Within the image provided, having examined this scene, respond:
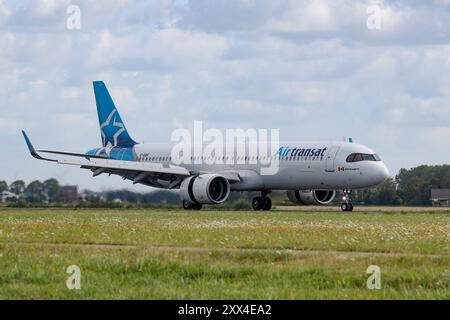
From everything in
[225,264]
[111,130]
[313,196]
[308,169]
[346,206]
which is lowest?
[225,264]

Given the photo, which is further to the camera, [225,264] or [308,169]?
[308,169]

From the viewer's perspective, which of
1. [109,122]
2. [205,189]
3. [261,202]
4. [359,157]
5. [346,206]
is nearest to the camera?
[359,157]

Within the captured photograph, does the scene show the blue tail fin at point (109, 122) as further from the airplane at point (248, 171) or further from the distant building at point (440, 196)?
the distant building at point (440, 196)

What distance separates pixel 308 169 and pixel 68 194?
14015 mm

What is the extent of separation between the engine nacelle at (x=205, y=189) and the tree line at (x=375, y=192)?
11.8 feet

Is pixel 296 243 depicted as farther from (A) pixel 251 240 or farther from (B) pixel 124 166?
(B) pixel 124 166

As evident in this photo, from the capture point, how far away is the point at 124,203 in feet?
210

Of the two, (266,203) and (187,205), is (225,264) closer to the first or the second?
(187,205)

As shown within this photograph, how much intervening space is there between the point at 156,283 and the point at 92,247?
23.9 feet

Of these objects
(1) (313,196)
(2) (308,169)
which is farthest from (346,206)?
(1) (313,196)

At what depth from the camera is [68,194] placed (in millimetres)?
59250

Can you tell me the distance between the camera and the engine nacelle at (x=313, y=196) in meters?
59.3
